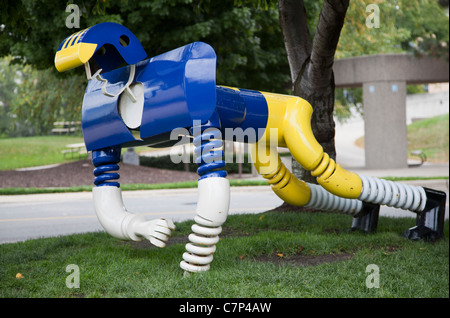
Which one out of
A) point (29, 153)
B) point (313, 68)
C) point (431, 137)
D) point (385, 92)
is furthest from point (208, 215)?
point (431, 137)

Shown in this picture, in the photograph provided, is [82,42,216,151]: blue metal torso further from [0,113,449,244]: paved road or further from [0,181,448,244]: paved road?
[0,113,449,244]: paved road

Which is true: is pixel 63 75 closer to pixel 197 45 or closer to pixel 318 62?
pixel 318 62

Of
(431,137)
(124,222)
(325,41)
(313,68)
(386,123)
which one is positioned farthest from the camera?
(431,137)

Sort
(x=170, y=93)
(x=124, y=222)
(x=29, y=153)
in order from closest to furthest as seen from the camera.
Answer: (x=170, y=93), (x=124, y=222), (x=29, y=153)

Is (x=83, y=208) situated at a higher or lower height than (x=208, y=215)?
lower

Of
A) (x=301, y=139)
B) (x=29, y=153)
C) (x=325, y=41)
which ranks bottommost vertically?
(x=29, y=153)

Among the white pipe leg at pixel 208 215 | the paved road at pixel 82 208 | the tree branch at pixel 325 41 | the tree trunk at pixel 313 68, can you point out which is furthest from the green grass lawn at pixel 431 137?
the white pipe leg at pixel 208 215

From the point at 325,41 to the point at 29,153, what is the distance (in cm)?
1987

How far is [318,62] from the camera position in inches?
235

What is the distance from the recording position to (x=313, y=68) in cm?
611

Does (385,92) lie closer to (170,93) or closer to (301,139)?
(301,139)

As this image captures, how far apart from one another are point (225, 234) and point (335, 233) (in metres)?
1.33

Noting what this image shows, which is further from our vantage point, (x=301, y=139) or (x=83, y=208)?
(x=83, y=208)

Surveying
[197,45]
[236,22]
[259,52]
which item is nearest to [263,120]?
[197,45]
